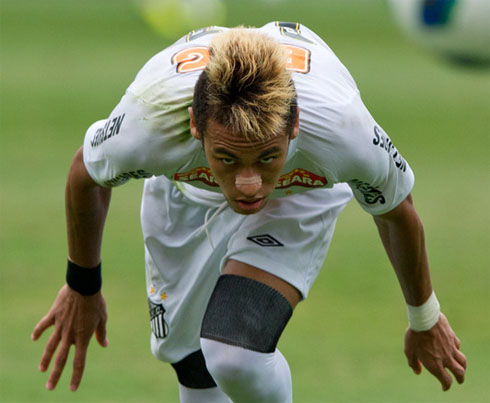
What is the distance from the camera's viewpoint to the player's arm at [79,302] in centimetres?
482

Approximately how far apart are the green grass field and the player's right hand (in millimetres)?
1250

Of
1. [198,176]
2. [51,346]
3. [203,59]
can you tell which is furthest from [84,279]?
[203,59]

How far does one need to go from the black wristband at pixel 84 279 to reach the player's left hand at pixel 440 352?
148 centimetres

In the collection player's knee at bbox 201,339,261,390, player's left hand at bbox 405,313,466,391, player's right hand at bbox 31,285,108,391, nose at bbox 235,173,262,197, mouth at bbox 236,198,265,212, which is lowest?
player's right hand at bbox 31,285,108,391

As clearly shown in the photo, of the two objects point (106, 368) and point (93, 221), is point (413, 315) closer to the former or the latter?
point (93, 221)

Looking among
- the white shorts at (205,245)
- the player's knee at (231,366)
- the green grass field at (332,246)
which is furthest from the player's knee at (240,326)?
the green grass field at (332,246)

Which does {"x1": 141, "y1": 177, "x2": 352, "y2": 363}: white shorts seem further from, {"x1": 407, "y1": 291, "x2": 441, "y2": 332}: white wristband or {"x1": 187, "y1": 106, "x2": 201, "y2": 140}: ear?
{"x1": 187, "y1": 106, "x2": 201, "y2": 140}: ear

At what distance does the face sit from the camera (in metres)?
3.72

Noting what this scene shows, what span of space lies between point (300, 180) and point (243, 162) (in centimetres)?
57

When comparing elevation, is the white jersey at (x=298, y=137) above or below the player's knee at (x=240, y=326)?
above

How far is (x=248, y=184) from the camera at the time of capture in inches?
148

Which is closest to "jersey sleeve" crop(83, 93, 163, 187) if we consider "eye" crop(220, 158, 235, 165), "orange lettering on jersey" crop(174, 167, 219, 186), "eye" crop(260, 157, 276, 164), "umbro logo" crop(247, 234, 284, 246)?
"orange lettering on jersey" crop(174, 167, 219, 186)

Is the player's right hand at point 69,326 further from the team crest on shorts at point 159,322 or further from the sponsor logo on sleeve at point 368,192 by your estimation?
the sponsor logo on sleeve at point 368,192

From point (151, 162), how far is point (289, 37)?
79cm
